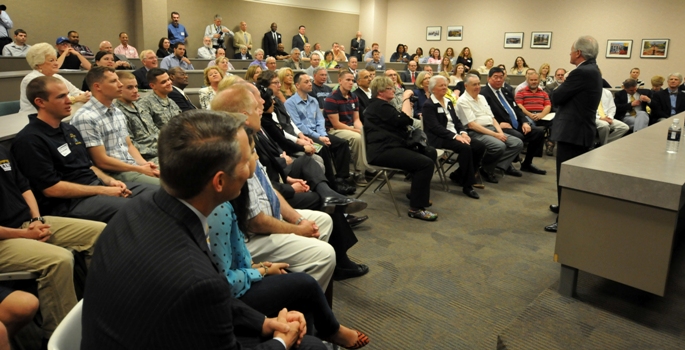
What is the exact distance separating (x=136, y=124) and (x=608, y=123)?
6.03 metres

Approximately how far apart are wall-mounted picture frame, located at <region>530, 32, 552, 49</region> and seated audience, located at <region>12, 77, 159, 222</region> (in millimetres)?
12503

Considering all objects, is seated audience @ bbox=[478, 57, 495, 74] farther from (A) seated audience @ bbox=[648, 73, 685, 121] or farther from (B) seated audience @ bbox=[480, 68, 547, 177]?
(B) seated audience @ bbox=[480, 68, 547, 177]

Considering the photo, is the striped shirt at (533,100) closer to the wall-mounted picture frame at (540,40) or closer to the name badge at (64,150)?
the name badge at (64,150)

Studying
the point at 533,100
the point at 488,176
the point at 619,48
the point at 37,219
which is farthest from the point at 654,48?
the point at 37,219

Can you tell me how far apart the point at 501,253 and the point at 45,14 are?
34.0 ft

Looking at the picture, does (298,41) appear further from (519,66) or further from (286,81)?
(286,81)

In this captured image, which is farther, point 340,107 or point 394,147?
point 340,107

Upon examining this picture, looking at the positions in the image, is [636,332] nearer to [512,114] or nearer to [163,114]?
[163,114]

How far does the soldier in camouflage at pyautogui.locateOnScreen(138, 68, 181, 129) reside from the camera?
3.90m

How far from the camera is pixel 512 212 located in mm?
4312

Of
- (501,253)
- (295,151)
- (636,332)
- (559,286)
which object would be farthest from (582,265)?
(295,151)

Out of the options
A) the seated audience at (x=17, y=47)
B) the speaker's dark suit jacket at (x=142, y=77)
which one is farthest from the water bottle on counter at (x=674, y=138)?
the seated audience at (x=17, y=47)

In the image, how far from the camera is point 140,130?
369 centimetres

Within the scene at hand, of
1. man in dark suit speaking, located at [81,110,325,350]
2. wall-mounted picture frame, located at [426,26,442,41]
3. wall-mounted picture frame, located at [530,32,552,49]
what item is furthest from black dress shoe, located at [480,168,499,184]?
wall-mounted picture frame, located at [426,26,442,41]
